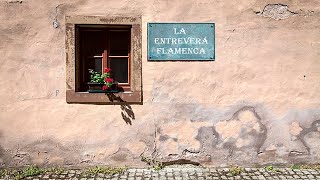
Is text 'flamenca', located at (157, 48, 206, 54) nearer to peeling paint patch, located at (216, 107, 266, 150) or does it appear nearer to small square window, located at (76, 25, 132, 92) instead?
small square window, located at (76, 25, 132, 92)

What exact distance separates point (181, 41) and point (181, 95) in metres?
0.77

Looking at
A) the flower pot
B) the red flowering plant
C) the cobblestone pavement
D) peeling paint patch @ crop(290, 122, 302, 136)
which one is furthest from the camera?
peeling paint patch @ crop(290, 122, 302, 136)

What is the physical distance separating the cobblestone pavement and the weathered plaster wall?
0.16m

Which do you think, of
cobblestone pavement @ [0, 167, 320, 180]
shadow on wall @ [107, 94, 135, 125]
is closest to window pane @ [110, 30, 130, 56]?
shadow on wall @ [107, 94, 135, 125]

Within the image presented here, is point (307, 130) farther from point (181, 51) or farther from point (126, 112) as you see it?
point (126, 112)

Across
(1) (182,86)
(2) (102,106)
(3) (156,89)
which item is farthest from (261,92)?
(2) (102,106)

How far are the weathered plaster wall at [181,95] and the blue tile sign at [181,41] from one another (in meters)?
0.10

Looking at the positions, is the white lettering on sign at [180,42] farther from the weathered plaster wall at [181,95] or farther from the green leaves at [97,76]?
the green leaves at [97,76]

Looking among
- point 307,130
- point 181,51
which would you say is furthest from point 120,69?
point 307,130

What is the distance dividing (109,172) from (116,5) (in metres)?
2.36

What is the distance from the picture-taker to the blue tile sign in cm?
546

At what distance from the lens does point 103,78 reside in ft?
17.9

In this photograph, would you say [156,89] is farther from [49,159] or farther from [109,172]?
[49,159]

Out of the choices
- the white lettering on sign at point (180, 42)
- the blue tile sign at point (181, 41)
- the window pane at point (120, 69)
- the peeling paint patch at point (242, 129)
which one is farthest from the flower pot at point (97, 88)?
the peeling paint patch at point (242, 129)
